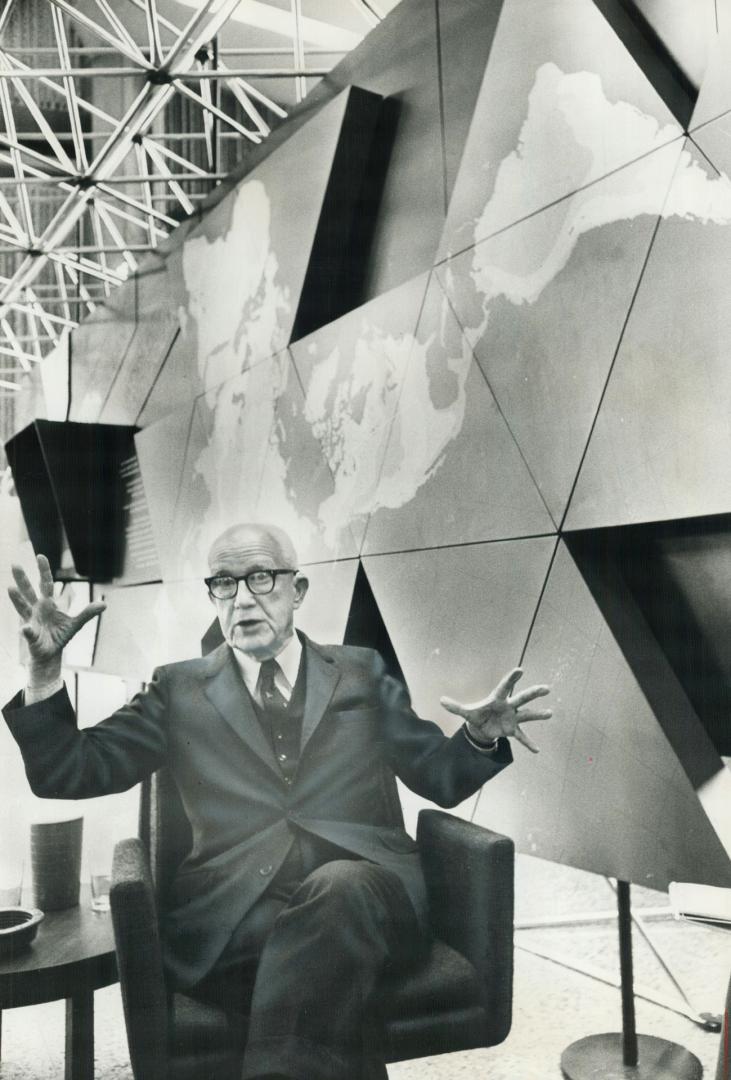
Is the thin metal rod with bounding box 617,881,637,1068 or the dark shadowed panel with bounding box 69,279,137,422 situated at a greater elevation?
the dark shadowed panel with bounding box 69,279,137,422

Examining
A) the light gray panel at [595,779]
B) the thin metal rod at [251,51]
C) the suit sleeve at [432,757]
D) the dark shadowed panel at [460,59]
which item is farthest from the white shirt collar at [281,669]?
the thin metal rod at [251,51]

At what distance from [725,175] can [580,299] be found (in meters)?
0.39

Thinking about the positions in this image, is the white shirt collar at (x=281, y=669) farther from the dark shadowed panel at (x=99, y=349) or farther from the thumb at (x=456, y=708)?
the dark shadowed panel at (x=99, y=349)

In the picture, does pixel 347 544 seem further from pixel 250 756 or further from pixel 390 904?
pixel 390 904

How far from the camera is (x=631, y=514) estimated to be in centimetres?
187

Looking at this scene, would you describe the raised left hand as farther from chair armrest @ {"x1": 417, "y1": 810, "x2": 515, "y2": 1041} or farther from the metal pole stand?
the metal pole stand

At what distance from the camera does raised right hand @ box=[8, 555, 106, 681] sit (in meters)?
1.82

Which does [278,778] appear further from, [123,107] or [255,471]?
[123,107]

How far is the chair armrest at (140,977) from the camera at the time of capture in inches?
69.6

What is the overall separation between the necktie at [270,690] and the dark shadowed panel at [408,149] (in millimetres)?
1143

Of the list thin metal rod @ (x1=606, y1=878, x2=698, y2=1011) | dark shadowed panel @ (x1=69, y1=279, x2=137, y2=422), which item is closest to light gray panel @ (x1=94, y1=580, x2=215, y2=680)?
thin metal rod @ (x1=606, y1=878, x2=698, y2=1011)

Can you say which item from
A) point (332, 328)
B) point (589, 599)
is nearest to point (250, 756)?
point (589, 599)

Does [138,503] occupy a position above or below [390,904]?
above

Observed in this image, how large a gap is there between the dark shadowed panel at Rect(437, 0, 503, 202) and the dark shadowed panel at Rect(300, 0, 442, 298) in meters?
0.03
